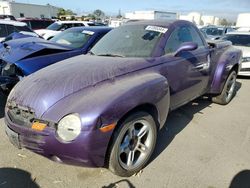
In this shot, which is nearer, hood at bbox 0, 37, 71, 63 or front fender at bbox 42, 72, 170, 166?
front fender at bbox 42, 72, 170, 166

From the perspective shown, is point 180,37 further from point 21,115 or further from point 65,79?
point 21,115

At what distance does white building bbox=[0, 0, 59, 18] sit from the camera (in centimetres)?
3641

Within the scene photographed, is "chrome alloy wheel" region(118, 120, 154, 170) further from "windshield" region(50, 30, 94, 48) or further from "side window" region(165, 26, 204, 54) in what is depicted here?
"windshield" region(50, 30, 94, 48)

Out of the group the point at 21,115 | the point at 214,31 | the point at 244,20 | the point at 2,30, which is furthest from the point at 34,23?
the point at 244,20

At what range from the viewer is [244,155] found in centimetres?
356

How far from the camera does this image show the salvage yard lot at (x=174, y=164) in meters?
2.93

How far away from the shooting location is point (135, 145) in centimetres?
308

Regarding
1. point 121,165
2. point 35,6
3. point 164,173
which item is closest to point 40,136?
point 121,165

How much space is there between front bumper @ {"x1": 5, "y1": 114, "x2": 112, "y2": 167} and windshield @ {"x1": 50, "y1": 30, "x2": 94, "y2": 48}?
11.8ft

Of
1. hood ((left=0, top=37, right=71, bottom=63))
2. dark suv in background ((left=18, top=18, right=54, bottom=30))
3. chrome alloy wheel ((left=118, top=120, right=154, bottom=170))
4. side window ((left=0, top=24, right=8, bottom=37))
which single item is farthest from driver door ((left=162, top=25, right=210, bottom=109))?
dark suv in background ((left=18, top=18, right=54, bottom=30))

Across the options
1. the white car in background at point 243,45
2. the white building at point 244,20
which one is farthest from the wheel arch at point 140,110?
the white building at point 244,20

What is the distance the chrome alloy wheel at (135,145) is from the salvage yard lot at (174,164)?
6.9 inches

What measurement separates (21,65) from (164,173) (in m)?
3.02

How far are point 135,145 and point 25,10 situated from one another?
135ft
